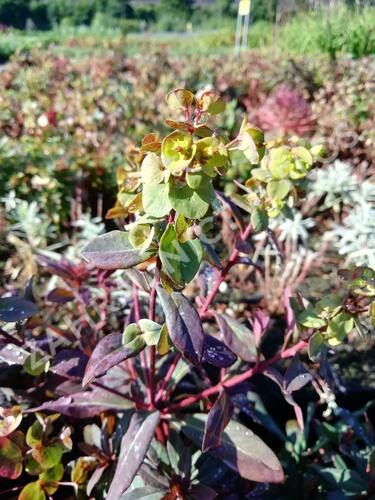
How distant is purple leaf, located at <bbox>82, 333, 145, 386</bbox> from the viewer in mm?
769

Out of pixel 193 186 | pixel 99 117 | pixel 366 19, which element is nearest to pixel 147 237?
pixel 193 186

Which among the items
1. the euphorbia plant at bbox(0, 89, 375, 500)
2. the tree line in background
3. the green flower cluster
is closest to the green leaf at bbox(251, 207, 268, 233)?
the euphorbia plant at bbox(0, 89, 375, 500)

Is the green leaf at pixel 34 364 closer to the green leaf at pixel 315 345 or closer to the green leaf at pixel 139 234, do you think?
the green leaf at pixel 139 234

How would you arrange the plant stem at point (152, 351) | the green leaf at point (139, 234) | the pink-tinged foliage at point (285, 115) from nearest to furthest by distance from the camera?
the green leaf at point (139, 234)
the plant stem at point (152, 351)
the pink-tinged foliage at point (285, 115)

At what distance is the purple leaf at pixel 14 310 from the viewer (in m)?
0.84

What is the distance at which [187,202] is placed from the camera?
615 millimetres

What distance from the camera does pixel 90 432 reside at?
1.21 m

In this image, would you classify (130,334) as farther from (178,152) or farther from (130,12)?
(130,12)

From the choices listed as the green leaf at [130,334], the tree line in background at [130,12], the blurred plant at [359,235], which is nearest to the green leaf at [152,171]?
the green leaf at [130,334]

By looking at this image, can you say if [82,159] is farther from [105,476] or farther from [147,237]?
[147,237]

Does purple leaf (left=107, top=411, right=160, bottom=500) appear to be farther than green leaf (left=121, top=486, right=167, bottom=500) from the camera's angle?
No

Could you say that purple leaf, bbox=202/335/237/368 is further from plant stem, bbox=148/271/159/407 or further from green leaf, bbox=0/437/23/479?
green leaf, bbox=0/437/23/479

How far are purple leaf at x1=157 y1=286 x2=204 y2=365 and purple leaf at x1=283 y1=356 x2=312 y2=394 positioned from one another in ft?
1.03

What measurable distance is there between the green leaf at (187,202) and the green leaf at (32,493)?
28.1 inches
